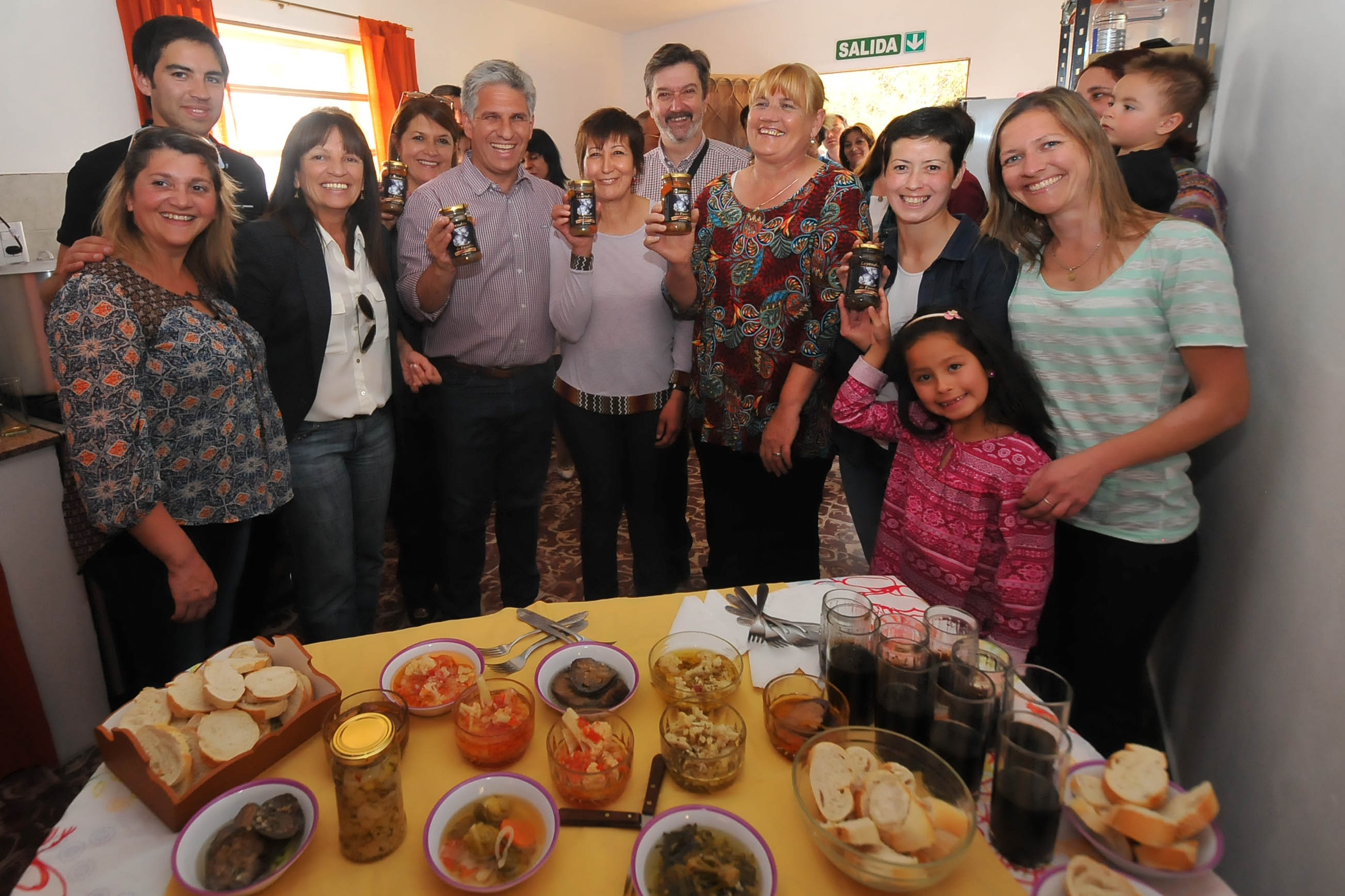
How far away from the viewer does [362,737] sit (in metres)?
0.81

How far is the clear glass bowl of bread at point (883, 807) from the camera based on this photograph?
73 cm

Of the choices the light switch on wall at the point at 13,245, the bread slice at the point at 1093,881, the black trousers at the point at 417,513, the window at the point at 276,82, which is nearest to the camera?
the bread slice at the point at 1093,881

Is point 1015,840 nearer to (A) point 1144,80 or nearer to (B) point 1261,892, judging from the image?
(B) point 1261,892

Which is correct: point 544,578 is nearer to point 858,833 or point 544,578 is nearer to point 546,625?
point 546,625

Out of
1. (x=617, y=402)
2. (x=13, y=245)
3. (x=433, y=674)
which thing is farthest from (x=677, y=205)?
(x=13, y=245)

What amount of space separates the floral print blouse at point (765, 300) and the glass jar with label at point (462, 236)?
0.60 m

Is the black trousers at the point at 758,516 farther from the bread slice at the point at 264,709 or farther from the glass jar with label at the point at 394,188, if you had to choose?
the bread slice at the point at 264,709

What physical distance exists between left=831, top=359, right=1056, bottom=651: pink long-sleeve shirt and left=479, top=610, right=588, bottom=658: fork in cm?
76

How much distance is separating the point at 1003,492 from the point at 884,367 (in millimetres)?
427

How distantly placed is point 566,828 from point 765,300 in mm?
1392

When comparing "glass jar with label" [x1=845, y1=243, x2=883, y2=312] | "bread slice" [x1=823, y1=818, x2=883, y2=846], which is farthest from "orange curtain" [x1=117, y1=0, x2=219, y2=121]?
"bread slice" [x1=823, y1=818, x2=883, y2=846]

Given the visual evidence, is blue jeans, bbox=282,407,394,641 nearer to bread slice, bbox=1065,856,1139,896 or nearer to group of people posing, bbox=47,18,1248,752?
group of people posing, bbox=47,18,1248,752

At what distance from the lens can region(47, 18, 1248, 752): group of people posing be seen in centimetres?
139

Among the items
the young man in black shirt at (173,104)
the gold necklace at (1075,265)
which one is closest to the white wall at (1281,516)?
the gold necklace at (1075,265)
